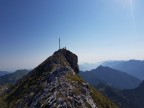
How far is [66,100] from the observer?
33.7m

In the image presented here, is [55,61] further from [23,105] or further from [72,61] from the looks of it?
[23,105]

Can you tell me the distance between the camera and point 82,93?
4100cm

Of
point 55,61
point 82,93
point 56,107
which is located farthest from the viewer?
point 55,61

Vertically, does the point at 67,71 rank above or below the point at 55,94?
above

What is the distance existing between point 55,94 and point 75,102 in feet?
16.8

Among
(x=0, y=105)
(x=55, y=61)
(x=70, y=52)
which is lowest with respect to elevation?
(x=0, y=105)

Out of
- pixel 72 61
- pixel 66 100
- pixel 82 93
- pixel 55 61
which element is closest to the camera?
pixel 66 100

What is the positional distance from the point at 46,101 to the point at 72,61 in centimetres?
6456

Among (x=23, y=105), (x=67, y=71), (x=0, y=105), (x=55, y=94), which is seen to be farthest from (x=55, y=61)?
(x=55, y=94)

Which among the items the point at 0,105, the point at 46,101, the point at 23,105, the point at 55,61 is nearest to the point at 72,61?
the point at 55,61

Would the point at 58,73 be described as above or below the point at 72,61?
below

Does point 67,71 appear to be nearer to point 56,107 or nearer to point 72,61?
point 56,107

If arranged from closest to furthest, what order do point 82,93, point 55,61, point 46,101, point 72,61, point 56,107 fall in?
1. point 56,107
2. point 46,101
3. point 82,93
4. point 55,61
5. point 72,61

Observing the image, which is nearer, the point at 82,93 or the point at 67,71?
the point at 82,93
